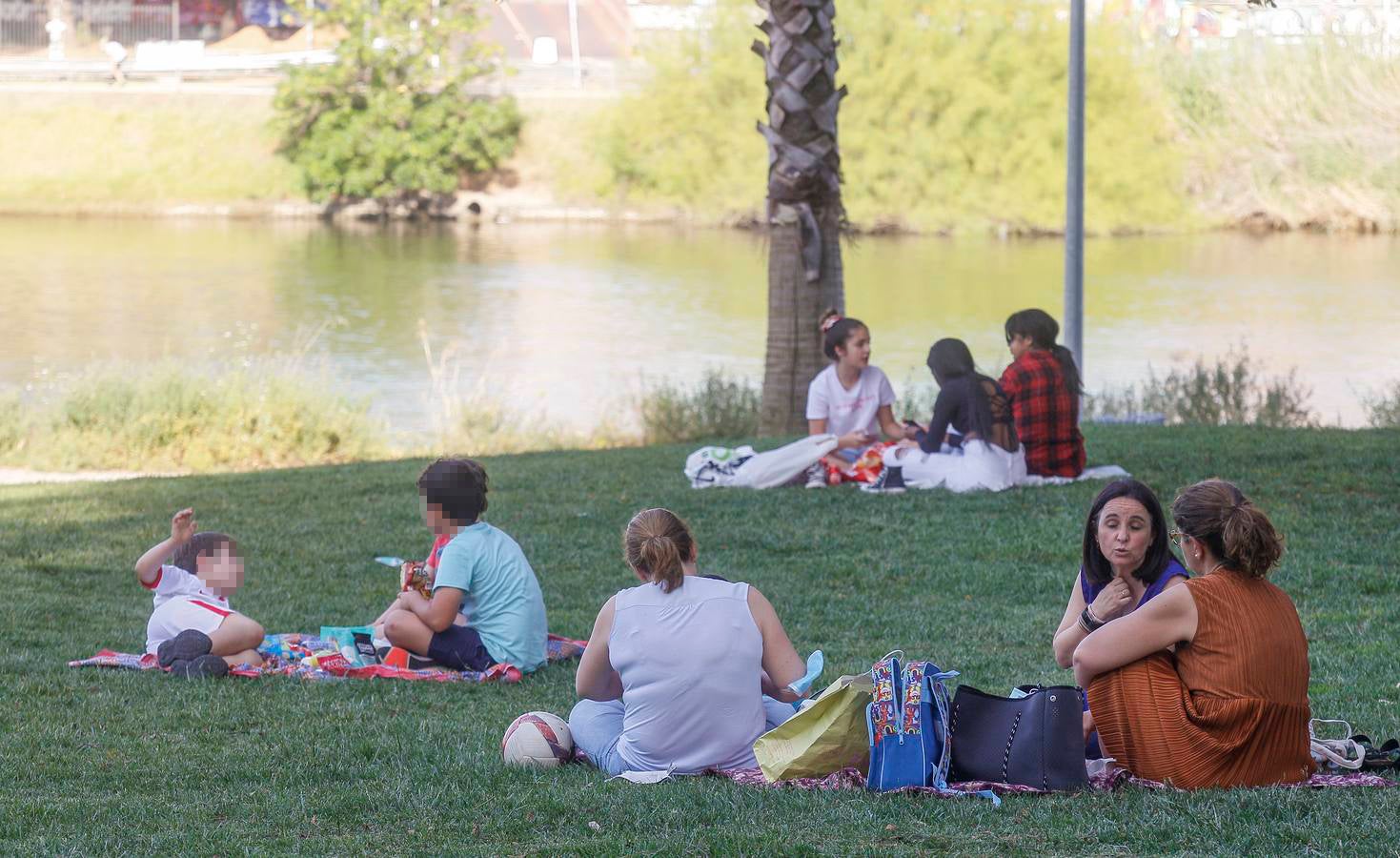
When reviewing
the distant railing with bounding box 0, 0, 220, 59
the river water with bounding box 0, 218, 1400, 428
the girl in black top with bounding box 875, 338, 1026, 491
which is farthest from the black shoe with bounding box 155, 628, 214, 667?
the distant railing with bounding box 0, 0, 220, 59

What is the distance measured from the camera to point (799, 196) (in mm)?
12938

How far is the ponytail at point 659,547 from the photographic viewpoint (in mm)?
4660

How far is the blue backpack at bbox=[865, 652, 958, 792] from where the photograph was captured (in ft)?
14.4

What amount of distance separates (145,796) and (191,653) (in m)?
1.86

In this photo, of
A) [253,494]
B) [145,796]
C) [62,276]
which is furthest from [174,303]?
[145,796]

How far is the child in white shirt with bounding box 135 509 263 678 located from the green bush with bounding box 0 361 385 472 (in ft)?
27.9

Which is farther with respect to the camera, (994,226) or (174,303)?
(994,226)

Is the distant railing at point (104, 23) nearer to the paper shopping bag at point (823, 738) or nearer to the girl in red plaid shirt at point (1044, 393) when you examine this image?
the girl in red plaid shirt at point (1044, 393)

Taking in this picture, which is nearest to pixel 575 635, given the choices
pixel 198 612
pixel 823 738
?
pixel 198 612

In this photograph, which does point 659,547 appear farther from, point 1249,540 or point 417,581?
point 417,581

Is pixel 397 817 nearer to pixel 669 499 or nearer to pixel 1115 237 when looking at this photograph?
pixel 669 499

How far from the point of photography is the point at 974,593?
814 cm

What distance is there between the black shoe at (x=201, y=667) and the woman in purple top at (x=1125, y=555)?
11.3 ft

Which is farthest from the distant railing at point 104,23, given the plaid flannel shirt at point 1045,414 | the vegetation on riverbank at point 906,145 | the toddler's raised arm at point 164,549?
the toddler's raised arm at point 164,549
